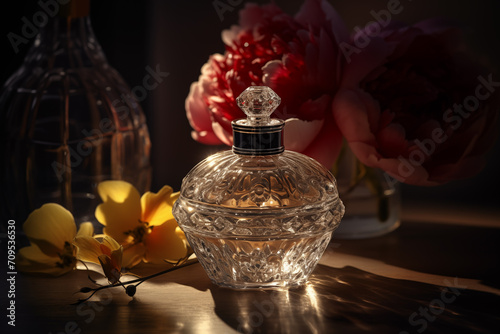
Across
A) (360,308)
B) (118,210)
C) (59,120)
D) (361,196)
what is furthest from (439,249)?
(59,120)

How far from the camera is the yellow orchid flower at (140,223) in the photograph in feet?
2.94

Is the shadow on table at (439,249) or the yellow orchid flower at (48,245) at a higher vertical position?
the yellow orchid flower at (48,245)

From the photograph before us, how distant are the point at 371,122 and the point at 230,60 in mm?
228

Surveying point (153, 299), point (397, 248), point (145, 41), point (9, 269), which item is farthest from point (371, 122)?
point (145, 41)

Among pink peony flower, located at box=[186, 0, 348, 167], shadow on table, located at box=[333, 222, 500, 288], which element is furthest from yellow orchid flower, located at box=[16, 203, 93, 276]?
shadow on table, located at box=[333, 222, 500, 288]

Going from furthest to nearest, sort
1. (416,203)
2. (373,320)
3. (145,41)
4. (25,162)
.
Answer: (145,41), (416,203), (25,162), (373,320)

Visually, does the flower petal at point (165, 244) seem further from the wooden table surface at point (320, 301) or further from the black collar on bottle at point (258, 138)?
the black collar on bottle at point (258, 138)

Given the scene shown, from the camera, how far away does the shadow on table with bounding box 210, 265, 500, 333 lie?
29.0 inches

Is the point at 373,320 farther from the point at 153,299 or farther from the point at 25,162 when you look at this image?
the point at 25,162

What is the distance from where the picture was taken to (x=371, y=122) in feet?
2.97

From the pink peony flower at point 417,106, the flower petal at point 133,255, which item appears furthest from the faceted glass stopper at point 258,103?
the flower petal at point 133,255

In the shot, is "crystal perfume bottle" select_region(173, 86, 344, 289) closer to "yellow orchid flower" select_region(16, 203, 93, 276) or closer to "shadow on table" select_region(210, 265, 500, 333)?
"shadow on table" select_region(210, 265, 500, 333)

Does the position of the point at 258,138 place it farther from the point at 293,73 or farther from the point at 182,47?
the point at 182,47

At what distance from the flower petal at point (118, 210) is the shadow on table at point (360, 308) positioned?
0.52 feet
